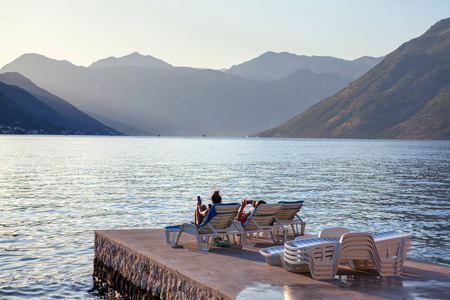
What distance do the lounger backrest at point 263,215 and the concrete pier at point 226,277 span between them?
0.51 metres

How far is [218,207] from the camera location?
35.6 ft

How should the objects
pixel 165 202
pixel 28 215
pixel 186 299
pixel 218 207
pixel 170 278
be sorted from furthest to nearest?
pixel 165 202
pixel 28 215
pixel 218 207
pixel 170 278
pixel 186 299

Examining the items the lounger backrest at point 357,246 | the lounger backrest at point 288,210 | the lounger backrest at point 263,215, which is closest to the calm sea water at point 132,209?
the lounger backrest at point 263,215

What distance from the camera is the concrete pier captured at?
777 cm

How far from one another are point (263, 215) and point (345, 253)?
132 inches

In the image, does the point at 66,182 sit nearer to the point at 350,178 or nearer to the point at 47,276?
the point at 350,178

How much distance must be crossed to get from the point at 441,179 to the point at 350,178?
286 inches

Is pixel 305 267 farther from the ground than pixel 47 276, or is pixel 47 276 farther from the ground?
pixel 305 267

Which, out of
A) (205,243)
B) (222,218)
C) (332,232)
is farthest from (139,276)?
(332,232)

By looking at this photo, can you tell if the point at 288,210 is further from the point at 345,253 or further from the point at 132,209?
the point at 132,209

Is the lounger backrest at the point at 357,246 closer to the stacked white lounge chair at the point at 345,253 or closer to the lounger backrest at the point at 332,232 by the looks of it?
the stacked white lounge chair at the point at 345,253

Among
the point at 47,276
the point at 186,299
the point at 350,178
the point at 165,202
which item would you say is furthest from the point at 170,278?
the point at 350,178

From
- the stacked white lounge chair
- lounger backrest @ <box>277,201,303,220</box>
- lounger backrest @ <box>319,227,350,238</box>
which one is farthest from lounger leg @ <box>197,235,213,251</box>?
lounger backrest @ <box>319,227,350,238</box>

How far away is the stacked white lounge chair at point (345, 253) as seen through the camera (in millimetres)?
8633
